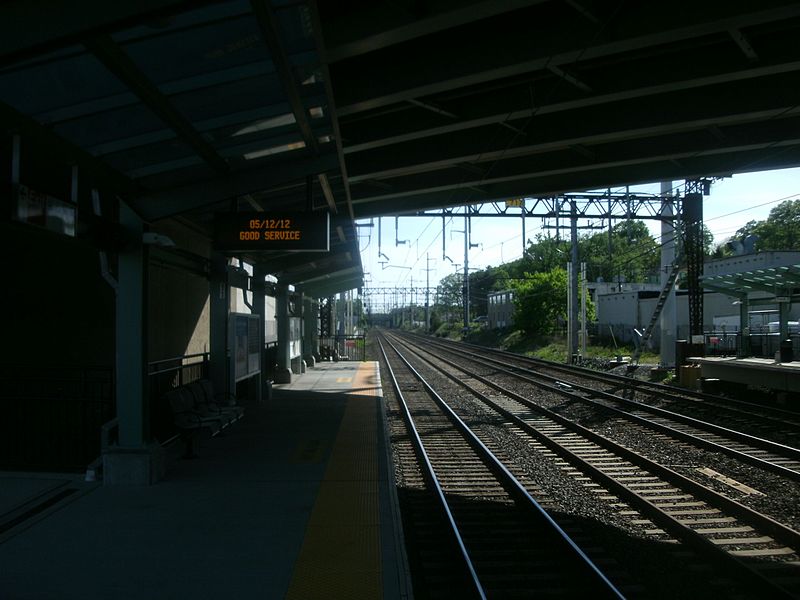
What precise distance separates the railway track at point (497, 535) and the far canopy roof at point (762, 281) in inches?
386

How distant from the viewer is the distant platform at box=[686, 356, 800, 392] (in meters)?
15.4

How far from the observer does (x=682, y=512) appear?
7.06 m

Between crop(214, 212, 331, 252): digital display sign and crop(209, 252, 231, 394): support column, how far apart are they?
2169 mm

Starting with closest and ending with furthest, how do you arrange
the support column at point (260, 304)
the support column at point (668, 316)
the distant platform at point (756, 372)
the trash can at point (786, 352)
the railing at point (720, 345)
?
the support column at point (260, 304) → the distant platform at point (756, 372) → the trash can at point (786, 352) → the support column at point (668, 316) → the railing at point (720, 345)

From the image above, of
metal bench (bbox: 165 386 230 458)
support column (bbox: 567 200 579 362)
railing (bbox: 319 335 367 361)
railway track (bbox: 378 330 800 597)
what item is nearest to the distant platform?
railway track (bbox: 378 330 800 597)

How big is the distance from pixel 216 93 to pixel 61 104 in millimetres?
1399

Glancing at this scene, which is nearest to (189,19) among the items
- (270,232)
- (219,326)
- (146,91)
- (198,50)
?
(198,50)

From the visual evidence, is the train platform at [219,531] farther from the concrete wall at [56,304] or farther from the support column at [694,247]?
the support column at [694,247]

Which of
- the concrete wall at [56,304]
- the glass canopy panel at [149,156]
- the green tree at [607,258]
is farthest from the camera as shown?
the green tree at [607,258]

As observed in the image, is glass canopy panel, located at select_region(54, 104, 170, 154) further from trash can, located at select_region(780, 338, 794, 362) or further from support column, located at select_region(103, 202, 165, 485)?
trash can, located at select_region(780, 338, 794, 362)

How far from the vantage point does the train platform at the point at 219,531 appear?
4.84m

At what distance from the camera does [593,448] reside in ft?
35.3

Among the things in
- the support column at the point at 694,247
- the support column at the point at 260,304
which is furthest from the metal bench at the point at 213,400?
the support column at the point at 694,247

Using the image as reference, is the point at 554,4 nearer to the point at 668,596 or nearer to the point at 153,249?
the point at 153,249
